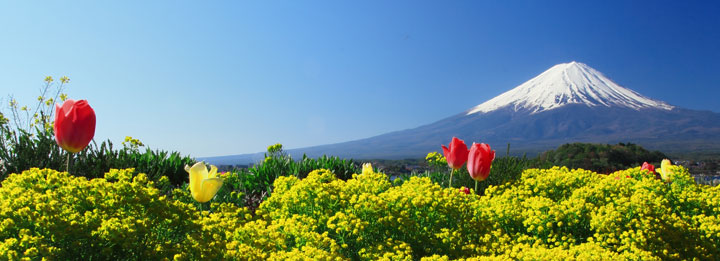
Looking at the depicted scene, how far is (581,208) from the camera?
13.3 feet

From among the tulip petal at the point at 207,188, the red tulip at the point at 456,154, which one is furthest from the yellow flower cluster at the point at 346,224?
the red tulip at the point at 456,154

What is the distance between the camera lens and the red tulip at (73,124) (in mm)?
3932

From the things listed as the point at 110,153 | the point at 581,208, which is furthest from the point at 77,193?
the point at 110,153

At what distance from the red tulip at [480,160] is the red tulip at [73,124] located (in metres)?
3.85

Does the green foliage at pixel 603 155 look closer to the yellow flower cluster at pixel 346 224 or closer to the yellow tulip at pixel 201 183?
the yellow flower cluster at pixel 346 224

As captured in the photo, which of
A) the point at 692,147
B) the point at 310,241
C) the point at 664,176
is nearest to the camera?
the point at 310,241

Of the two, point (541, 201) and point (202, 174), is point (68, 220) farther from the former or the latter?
point (541, 201)

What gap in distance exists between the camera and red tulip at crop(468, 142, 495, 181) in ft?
17.6

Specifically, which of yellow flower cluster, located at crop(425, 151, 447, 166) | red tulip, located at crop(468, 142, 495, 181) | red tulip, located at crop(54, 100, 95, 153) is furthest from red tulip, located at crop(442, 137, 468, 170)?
red tulip, located at crop(54, 100, 95, 153)

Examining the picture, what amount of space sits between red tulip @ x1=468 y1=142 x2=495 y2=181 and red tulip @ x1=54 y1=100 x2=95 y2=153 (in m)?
3.85

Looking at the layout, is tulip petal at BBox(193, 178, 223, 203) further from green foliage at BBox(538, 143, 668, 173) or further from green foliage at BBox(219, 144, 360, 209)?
green foliage at BBox(538, 143, 668, 173)

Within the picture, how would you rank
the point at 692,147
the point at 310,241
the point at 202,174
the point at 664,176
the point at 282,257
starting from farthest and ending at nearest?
the point at 692,147, the point at 664,176, the point at 202,174, the point at 310,241, the point at 282,257

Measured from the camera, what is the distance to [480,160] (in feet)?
17.6

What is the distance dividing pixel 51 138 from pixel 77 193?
505cm
